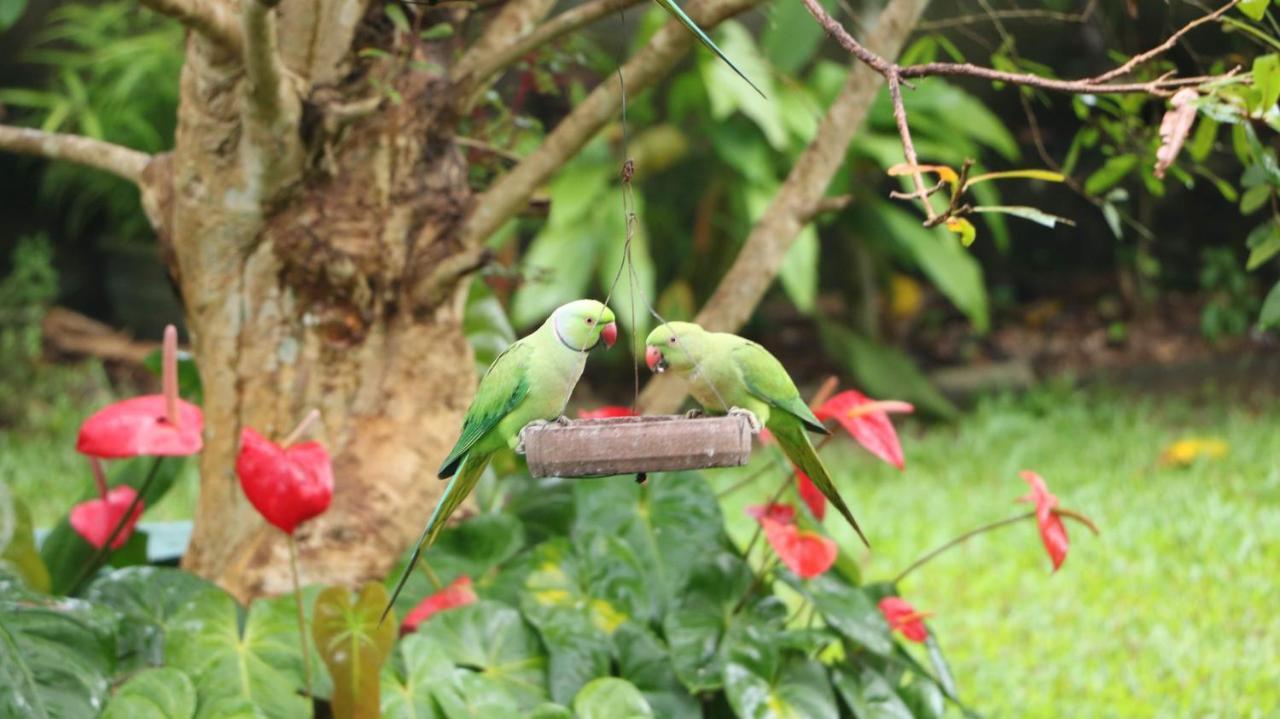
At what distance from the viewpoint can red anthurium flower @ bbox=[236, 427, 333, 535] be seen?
1.76m

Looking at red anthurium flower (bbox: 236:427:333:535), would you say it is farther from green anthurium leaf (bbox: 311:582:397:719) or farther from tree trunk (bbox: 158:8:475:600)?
tree trunk (bbox: 158:8:475:600)

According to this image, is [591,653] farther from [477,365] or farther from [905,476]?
[905,476]

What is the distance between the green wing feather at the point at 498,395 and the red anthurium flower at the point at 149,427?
2.01 ft

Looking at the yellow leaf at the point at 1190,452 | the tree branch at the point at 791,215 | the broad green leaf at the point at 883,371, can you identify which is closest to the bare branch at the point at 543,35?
the tree branch at the point at 791,215

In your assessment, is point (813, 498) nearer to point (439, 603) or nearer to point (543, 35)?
point (439, 603)

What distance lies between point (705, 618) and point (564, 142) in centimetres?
80

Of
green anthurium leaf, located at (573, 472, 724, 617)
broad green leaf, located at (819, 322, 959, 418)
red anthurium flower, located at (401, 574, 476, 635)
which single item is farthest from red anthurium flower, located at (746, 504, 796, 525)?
broad green leaf, located at (819, 322, 959, 418)

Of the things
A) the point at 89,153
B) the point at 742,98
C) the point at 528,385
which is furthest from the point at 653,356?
the point at 742,98

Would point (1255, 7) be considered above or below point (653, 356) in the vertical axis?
above

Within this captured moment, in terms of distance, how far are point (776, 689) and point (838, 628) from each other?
0.13 meters

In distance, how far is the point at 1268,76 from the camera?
1200 mm

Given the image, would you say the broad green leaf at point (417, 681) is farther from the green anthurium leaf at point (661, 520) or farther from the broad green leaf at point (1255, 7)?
the broad green leaf at point (1255, 7)

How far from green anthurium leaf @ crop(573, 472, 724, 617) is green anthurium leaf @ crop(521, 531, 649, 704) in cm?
4

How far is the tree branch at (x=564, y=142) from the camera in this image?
6.63 feet
